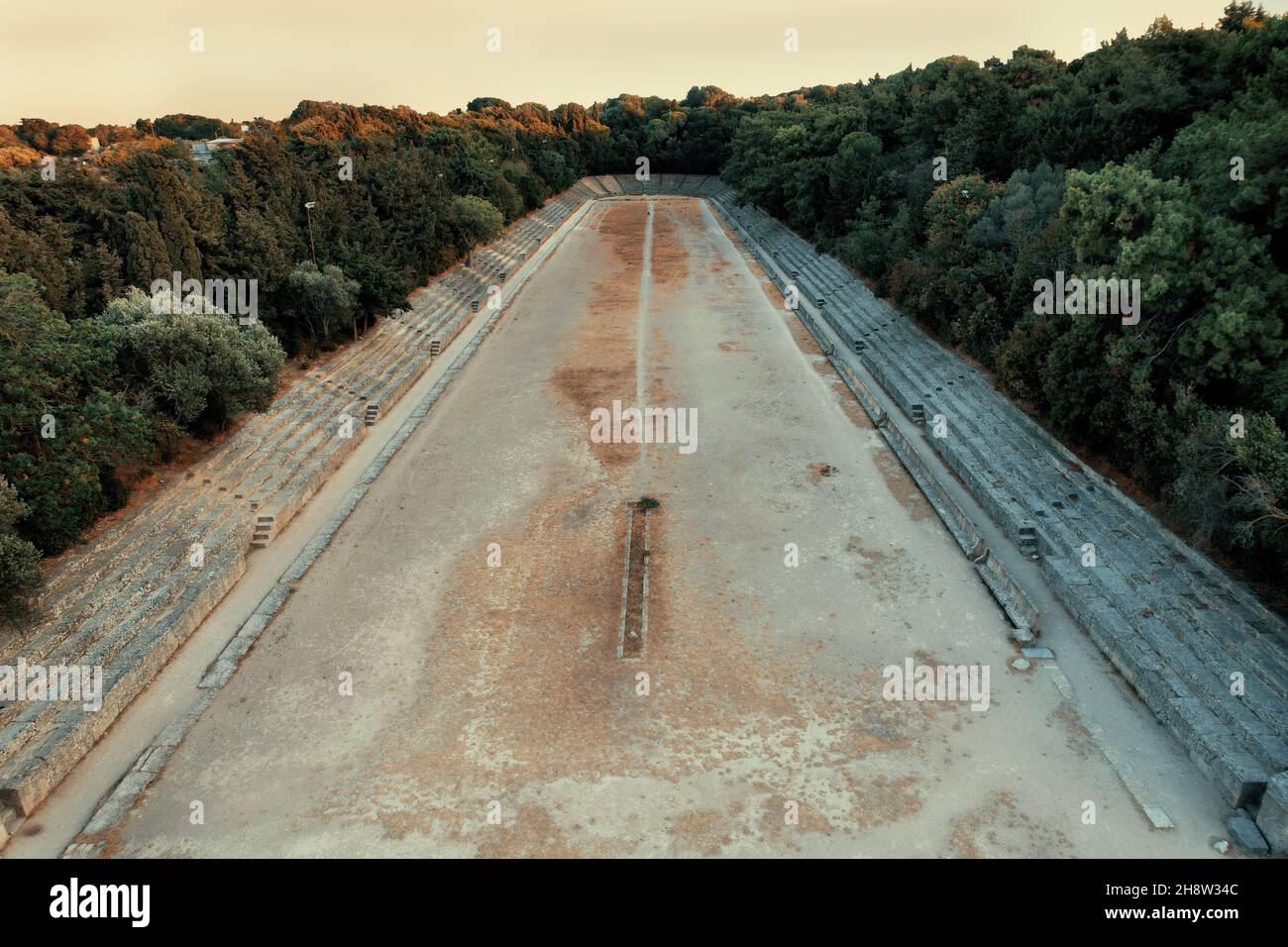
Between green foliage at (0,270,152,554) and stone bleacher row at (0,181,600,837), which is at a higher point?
green foliage at (0,270,152,554)

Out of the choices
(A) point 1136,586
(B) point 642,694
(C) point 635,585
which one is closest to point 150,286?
(C) point 635,585

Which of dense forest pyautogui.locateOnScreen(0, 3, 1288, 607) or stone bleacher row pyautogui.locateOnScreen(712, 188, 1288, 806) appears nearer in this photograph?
stone bleacher row pyautogui.locateOnScreen(712, 188, 1288, 806)

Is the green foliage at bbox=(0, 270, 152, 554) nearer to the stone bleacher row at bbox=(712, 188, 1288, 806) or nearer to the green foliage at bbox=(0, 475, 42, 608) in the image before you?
the green foliage at bbox=(0, 475, 42, 608)

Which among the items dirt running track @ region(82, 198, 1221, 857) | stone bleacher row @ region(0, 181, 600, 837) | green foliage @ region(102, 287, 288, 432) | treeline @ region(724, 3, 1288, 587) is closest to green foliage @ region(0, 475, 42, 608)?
stone bleacher row @ region(0, 181, 600, 837)

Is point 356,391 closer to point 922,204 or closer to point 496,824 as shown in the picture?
point 496,824

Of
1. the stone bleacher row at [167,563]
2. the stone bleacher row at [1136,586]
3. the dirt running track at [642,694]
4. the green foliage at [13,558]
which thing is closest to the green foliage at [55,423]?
the green foliage at [13,558]
